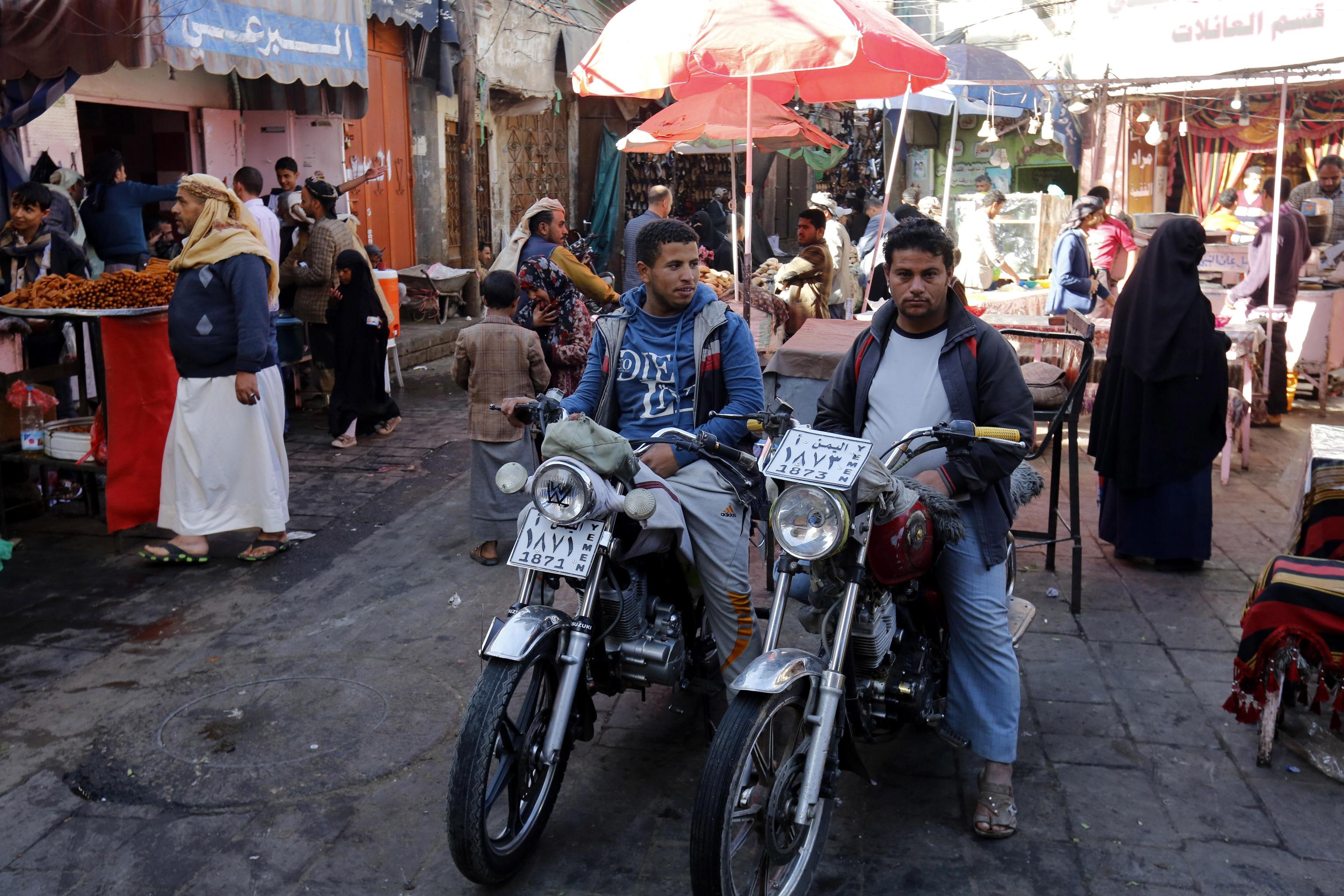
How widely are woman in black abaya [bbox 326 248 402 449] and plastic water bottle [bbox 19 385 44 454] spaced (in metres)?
2.22

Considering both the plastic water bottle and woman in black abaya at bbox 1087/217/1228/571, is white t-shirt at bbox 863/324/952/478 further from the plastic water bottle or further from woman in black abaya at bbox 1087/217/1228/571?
the plastic water bottle

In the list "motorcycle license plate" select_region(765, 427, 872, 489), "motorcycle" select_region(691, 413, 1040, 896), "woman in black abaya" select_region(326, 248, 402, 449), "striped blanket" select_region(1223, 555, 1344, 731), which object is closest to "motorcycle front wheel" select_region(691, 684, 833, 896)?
"motorcycle" select_region(691, 413, 1040, 896)

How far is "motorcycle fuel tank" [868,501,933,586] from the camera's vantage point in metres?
2.99

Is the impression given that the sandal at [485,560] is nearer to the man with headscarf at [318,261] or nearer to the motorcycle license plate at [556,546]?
the motorcycle license plate at [556,546]

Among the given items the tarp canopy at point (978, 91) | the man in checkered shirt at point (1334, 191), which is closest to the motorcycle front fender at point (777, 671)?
the man in checkered shirt at point (1334, 191)

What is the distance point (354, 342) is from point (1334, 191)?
1020 centimetres

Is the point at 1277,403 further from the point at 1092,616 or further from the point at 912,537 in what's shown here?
the point at 912,537

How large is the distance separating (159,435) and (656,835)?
409cm

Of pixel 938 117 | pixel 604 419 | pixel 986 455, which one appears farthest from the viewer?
pixel 938 117

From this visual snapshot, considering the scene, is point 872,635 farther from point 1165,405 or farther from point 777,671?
point 1165,405

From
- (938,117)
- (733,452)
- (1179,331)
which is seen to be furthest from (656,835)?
(938,117)

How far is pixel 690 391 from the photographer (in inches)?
152

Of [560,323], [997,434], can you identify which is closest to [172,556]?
[560,323]

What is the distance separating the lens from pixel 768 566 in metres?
5.16
